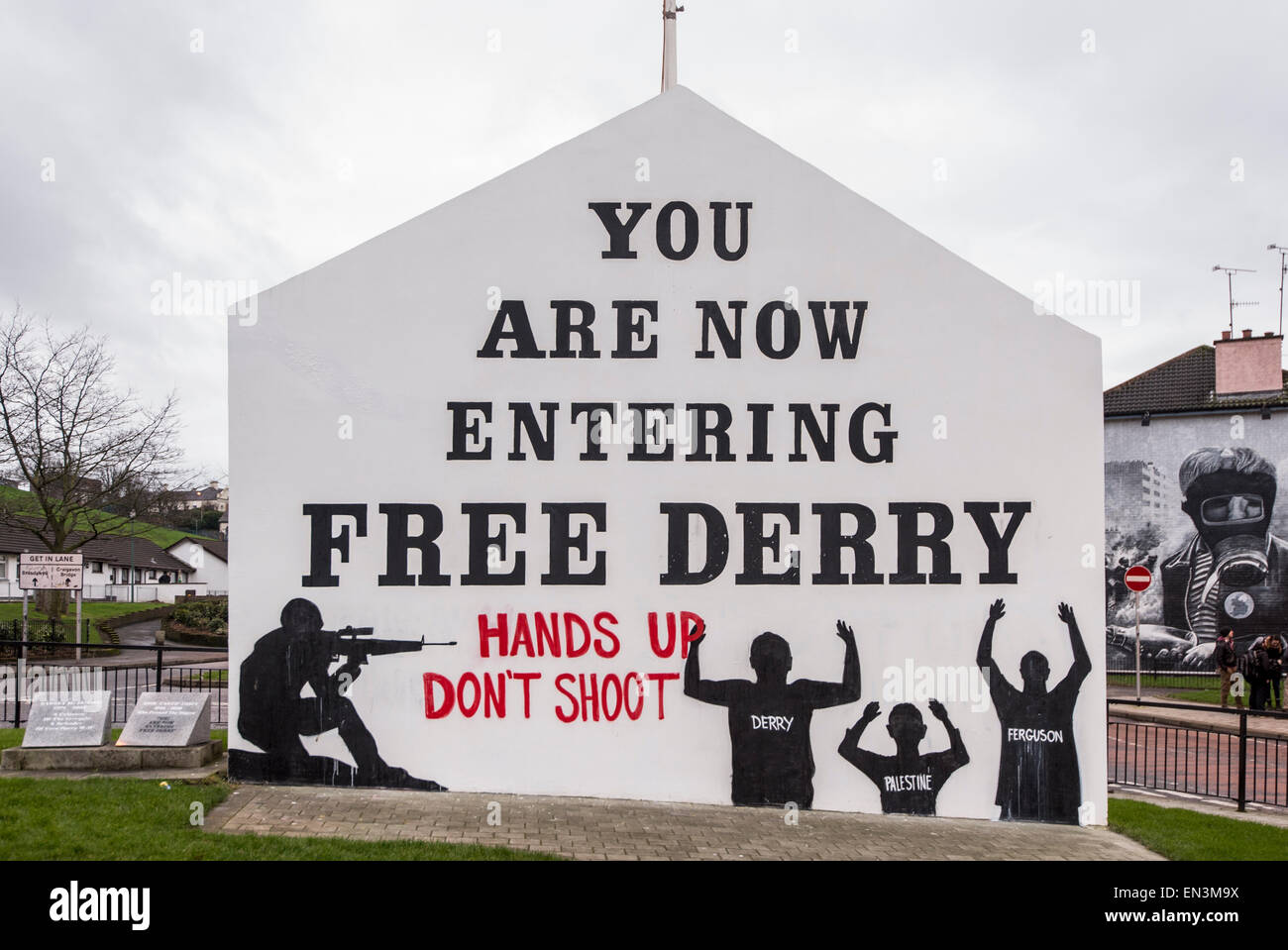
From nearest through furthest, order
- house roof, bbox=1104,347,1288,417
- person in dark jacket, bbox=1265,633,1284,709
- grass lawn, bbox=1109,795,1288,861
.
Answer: grass lawn, bbox=1109,795,1288,861, person in dark jacket, bbox=1265,633,1284,709, house roof, bbox=1104,347,1288,417

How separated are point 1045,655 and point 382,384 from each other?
672 cm

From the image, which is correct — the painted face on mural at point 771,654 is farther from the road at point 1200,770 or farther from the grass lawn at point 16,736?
the grass lawn at point 16,736

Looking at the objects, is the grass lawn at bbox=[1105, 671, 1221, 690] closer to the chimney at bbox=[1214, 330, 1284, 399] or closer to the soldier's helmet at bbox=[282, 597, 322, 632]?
the chimney at bbox=[1214, 330, 1284, 399]

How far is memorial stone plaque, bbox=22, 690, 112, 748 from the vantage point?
971cm

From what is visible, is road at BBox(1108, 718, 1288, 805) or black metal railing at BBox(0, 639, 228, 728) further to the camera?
black metal railing at BBox(0, 639, 228, 728)

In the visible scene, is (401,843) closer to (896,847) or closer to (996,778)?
(896,847)

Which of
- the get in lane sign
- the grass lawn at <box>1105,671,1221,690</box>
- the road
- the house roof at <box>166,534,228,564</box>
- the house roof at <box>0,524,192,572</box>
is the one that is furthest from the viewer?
the house roof at <box>166,534,228,564</box>

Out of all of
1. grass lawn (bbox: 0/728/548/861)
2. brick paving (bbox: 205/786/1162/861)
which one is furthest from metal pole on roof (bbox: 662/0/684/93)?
grass lawn (bbox: 0/728/548/861)

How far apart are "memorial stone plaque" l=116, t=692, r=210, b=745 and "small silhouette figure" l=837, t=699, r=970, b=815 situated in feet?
20.3

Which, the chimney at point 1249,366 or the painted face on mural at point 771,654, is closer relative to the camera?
the painted face on mural at point 771,654

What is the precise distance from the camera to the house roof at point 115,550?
51.0 metres

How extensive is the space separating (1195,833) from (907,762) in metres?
2.58

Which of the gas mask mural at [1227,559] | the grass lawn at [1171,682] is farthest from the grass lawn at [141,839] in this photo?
the gas mask mural at [1227,559]

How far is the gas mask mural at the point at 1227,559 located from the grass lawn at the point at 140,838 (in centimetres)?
2307
